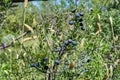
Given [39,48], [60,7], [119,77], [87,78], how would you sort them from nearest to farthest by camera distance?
[39,48], [87,78], [60,7], [119,77]

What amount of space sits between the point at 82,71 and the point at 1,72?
83cm


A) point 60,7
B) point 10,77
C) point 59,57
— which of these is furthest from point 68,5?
point 10,77

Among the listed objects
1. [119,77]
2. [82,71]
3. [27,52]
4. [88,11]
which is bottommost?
[119,77]

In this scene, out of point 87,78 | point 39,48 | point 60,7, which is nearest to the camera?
point 39,48

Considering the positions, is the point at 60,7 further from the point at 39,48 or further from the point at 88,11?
the point at 39,48

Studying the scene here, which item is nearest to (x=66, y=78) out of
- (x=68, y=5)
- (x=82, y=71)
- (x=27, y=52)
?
(x=82, y=71)

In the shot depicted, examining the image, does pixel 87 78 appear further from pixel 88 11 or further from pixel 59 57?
pixel 88 11

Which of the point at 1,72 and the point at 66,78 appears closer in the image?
the point at 66,78

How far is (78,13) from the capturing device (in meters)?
3.12

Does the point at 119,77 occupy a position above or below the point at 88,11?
below

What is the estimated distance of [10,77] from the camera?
10.6 ft

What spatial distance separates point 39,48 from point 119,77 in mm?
1097

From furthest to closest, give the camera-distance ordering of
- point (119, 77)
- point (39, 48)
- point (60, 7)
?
point (119, 77) < point (60, 7) < point (39, 48)

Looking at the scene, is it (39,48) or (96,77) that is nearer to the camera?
(39,48)
